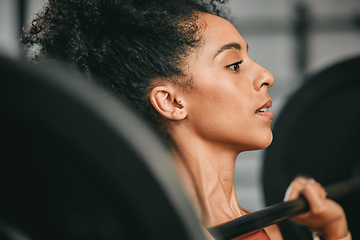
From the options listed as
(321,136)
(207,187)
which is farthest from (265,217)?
(321,136)

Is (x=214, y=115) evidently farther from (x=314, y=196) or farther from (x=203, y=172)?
(x=314, y=196)

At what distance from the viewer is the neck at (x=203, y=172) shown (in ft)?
1.96

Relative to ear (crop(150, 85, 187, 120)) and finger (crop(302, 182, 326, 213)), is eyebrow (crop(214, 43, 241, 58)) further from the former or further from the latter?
finger (crop(302, 182, 326, 213))

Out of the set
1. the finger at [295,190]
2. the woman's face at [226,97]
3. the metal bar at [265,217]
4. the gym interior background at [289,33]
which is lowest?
the metal bar at [265,217]

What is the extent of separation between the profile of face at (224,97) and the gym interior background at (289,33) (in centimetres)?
180

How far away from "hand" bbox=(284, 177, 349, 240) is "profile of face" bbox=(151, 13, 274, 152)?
22 centimetres

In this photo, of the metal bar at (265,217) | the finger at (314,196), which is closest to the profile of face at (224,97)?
the metal bar at (265,217)

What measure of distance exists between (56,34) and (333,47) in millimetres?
2164

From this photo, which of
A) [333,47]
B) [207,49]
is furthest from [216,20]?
[333,47]

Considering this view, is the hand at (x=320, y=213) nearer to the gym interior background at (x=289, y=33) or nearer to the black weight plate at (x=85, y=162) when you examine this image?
the black weight plate at (x=85, y=162)

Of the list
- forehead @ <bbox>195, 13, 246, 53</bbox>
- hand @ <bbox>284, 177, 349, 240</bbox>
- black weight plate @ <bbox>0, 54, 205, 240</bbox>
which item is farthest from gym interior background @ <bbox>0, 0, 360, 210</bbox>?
black weight plate @ <bbox>0, 54, 205, 240</bbox>

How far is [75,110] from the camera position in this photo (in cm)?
21

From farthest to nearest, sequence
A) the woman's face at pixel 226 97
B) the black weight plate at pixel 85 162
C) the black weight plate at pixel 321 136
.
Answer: the black weight plate at pixel 321 136 → the woman's face at pixel 226 97 → the black weight plate at pixel 85 162

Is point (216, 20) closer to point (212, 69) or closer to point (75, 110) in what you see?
point (212, 69)
